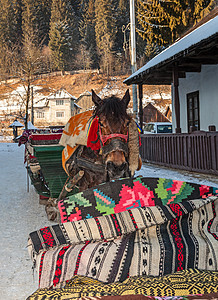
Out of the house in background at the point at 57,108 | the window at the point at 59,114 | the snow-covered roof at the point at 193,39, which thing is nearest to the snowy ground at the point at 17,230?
the snow-covered roof at the point at 193,39

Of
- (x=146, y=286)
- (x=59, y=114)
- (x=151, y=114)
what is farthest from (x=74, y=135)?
(x=59, y=114)

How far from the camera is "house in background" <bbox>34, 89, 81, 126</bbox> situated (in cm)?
5669

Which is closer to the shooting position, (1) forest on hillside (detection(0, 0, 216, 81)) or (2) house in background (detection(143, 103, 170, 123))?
(2) house in background (detection(143, 103, 170, 123))

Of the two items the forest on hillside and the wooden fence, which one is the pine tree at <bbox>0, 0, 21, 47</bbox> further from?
the wooden fence

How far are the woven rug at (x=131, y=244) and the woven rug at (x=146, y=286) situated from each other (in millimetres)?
75

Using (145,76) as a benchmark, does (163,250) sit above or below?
below

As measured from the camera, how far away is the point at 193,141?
957cm

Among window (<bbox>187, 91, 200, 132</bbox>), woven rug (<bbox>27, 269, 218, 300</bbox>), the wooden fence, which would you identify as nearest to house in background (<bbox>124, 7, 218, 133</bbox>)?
window (<bbox>187, 91, 200, 132</bbox>)

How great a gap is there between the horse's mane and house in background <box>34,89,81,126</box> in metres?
53.1

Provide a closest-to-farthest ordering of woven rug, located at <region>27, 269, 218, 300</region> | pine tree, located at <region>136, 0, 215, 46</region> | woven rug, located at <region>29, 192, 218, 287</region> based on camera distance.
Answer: woven rug, located at <region>27, 269, 218, 300</region> < woven rug, located at <region>29, 192, 218, 287</region> < pine tree, located at <region>136, 0, 215, 46</region>

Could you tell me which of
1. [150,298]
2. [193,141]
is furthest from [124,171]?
[193,141]

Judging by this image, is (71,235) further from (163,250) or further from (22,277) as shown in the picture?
(22,277)

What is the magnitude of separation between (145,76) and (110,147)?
10985 mm

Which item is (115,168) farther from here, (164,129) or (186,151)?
(164,129)
